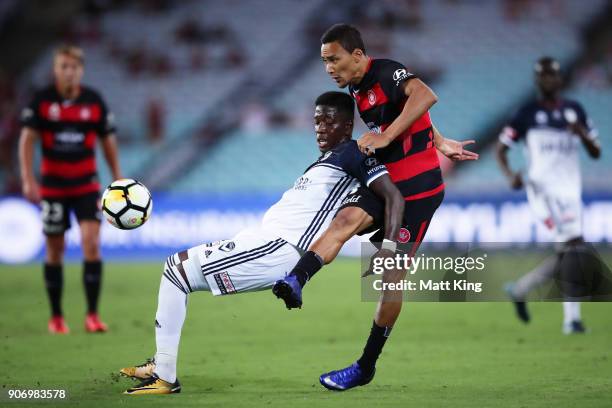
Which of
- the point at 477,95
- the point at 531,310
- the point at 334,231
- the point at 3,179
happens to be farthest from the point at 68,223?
the point at 477,95

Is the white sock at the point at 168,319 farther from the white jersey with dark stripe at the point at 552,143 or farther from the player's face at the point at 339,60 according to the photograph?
the white jersey with dark stripe at the point at 552,143

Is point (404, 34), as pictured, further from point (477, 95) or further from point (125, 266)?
point (125, 266)

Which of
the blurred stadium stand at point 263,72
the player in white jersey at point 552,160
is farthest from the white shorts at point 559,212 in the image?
the blurred stadium stand at point 263,72

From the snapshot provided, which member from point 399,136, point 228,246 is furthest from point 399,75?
point 228,246

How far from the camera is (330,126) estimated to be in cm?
592

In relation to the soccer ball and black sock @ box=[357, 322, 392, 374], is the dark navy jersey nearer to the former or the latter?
black sock @ box=[357, 322, 392, 374]

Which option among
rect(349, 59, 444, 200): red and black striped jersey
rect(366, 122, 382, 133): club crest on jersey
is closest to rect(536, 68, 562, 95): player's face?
rect(349, 59, 444, 200): red and black striped jersey

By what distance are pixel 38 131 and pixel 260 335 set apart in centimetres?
288

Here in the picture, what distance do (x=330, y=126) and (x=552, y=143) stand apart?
13.1 feet

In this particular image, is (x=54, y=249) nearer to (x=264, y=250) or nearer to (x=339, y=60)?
(x=264, y=250)

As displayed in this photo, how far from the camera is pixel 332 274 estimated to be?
14648 millimetres

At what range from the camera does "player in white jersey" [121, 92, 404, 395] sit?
559cm
